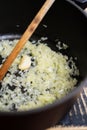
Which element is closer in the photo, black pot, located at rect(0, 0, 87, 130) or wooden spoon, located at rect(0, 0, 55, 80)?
wooden spoon, located at rect(0, 0, 55, 80)

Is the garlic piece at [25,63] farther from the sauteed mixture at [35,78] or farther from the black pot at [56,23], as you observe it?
the black pot at [56,23]

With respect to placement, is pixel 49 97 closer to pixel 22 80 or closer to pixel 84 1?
pixel 22 80

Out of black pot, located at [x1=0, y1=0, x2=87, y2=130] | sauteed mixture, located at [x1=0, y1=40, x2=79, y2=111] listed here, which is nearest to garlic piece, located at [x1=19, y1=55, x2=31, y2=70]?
sauteed mixture, located at [x1=0, y1=40, x2=79, y2=111]

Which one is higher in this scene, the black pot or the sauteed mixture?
the black pot

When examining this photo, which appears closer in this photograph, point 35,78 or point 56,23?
point 35,78

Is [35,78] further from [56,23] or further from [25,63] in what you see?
[56,23]

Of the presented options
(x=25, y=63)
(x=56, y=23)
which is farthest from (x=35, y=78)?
(x=56, y=23)

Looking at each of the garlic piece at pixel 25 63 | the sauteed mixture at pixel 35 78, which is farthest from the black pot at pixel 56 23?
the garlic piece at pixel 25 63

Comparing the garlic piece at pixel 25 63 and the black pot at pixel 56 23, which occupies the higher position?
the black pot at pixel 56 23

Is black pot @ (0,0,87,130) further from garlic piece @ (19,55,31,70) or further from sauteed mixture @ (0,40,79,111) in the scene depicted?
garlic piece @ (19,55,31,70)
